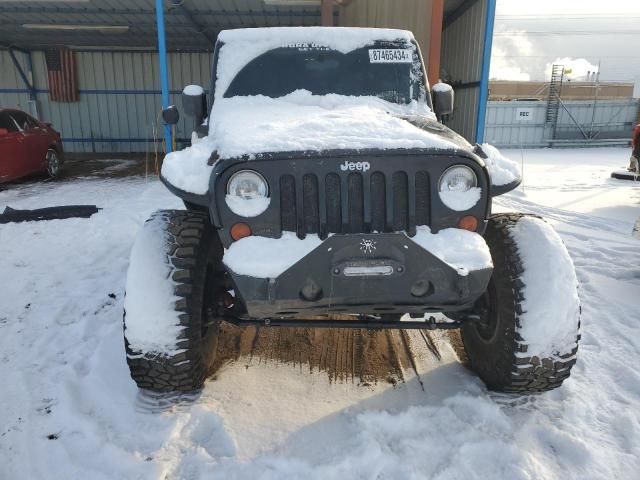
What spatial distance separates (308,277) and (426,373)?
1284 mm

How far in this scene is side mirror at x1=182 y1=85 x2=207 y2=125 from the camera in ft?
13.1

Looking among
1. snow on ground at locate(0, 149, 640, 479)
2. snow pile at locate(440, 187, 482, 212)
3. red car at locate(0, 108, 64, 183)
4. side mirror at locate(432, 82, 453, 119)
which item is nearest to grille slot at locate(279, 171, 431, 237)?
snow pile at locate(440, 187, 482, 212)

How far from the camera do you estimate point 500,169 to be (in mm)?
2723

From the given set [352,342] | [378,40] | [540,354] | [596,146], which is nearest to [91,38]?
[378,40]

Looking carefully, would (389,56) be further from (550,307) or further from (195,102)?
(550,307)

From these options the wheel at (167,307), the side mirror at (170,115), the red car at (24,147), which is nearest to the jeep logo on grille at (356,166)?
the wheel at (167,307)

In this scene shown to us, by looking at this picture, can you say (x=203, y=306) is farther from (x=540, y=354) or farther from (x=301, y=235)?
(x=540, y=354)

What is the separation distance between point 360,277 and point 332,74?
81.5 inches

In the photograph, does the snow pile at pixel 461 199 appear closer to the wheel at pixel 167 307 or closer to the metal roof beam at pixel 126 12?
the wheel at pixel 167 307

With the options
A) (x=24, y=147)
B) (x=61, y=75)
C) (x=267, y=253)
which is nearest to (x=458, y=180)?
(x=267, y=253)

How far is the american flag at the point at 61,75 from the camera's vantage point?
17.3 m

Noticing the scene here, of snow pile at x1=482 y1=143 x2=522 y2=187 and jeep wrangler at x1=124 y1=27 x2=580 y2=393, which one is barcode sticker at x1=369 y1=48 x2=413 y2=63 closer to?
jeep wrangler at x1=124 y1=27 x2=580 y2=393

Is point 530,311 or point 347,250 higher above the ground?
point 347,250

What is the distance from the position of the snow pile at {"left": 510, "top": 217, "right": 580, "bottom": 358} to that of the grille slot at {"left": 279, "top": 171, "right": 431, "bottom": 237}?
28.9 inches
